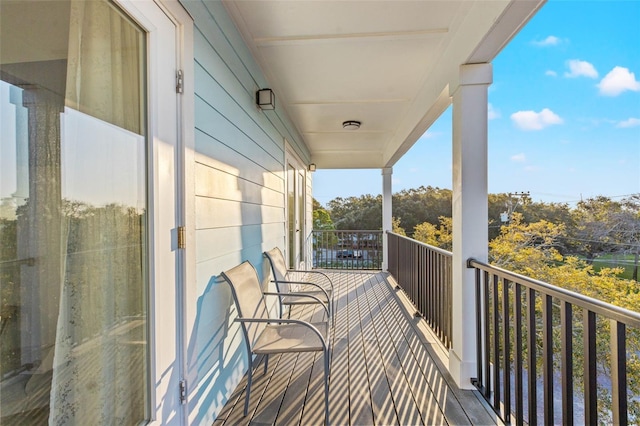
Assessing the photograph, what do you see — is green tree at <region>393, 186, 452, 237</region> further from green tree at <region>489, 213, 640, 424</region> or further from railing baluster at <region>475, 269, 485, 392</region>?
railing baluster at <region>475, 269, 485, 392</region>

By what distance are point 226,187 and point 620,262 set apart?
629cm

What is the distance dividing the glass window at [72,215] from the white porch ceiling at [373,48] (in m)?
1.26

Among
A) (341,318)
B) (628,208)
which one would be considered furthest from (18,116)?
(628,208)

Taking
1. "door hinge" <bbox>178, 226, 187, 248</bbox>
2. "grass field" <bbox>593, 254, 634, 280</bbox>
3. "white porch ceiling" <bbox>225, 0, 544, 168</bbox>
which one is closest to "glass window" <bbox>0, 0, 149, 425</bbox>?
"door hinge" <bbox>178, 226, 187, 248</bbox>

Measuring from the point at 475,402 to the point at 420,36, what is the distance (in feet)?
8.55

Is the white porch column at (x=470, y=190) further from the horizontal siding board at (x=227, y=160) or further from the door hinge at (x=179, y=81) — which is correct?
the door hinge at (x=179, y=81)

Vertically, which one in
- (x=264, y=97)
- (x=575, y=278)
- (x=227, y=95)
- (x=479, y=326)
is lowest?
(x=575, y=278)

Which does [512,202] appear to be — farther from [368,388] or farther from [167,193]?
[167,193]

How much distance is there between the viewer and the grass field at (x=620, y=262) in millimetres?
4777

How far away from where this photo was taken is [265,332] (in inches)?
82.0

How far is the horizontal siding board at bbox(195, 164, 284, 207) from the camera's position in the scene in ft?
5.39

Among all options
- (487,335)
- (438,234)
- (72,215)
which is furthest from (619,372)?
(438,234)

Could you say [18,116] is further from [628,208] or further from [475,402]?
[628,208]

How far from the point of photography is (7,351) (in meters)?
0.75
